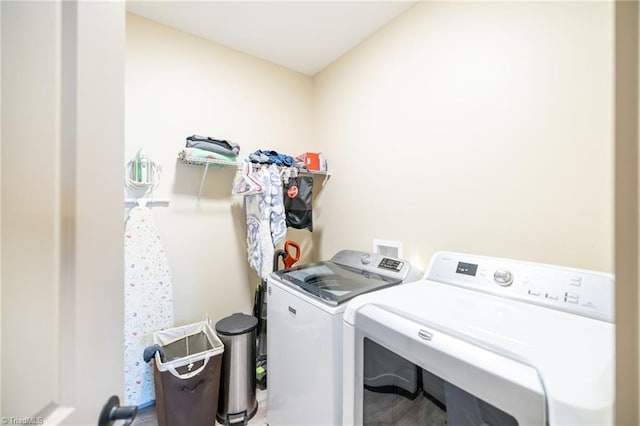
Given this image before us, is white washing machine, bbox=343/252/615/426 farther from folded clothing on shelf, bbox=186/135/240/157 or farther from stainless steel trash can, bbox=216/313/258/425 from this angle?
folded clothing on shelf, bbox=186/135/240/157

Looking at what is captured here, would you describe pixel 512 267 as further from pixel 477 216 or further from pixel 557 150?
pixel 557 150

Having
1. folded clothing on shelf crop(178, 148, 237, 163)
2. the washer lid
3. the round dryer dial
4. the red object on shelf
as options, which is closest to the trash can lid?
the washer lid

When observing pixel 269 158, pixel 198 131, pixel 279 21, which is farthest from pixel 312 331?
pixel 279 21

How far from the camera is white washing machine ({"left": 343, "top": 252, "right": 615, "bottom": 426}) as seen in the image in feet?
1.86

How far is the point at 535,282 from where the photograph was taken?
1034 mm

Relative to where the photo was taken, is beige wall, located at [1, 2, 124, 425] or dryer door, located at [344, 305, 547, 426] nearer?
beige wall, located at [1, 2, 124, 425]

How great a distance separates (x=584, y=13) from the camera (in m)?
1.03

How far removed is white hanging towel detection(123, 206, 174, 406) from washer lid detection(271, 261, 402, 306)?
2.77 ft

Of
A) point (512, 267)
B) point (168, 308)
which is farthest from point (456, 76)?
point (168, 308)

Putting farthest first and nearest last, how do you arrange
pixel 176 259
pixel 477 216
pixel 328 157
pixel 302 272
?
1. pixel 328 157
2. pixel 176 259
3. pixel 302 272
4. pixel 477 216

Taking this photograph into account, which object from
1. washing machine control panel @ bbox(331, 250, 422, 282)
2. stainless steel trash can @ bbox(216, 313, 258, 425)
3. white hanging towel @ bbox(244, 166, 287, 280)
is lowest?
stainless steel trash can @ bbox(216, 313, 258, 425)

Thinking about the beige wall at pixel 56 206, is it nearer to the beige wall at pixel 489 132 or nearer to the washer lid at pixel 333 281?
the washer lid at pixel 333 281

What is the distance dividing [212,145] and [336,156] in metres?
1.03

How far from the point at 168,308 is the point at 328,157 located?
1761 millimetres
